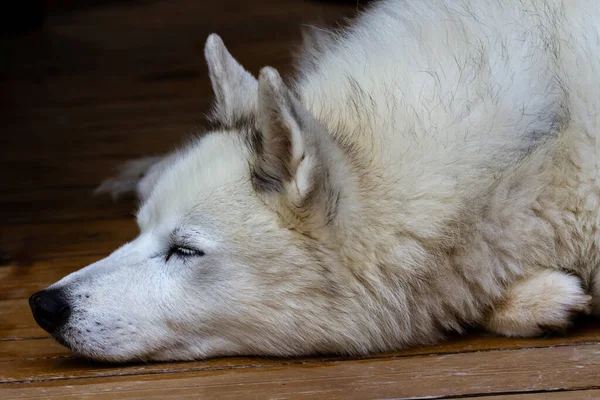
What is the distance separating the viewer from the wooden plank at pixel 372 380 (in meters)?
2.26

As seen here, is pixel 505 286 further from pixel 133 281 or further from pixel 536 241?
pixel 133 281

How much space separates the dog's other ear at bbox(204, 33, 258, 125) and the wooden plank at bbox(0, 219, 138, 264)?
3.70 ft

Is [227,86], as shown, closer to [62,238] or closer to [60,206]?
[62,238]

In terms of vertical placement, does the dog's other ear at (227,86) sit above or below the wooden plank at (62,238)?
above

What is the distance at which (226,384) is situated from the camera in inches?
94.0

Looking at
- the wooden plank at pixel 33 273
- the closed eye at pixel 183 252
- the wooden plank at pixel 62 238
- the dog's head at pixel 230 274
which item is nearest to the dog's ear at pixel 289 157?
the dog's head at pixel 230 274

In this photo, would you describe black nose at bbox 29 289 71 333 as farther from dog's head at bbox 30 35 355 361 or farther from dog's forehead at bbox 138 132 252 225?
dog's forehead at bbox 138 132 252 225

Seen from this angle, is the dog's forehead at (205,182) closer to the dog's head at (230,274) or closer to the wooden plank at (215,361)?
the dog's head at (230,274)

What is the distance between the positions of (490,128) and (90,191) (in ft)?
8.32

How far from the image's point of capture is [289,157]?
2.31 metres

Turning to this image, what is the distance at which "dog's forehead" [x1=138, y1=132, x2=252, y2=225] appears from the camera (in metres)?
2.48

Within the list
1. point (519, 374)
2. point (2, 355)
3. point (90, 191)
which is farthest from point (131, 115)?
point (519, 374)

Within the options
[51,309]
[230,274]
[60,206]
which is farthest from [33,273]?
[230,274]

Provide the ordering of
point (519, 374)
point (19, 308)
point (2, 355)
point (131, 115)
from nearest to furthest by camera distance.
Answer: point (519, 374) < point (2, 355) < point (19, 308) < point (131, 115)
